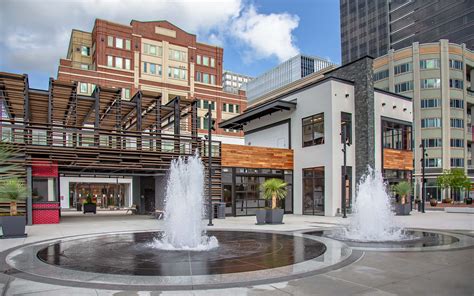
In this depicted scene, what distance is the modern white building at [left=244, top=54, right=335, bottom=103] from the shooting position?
14988 centimetres

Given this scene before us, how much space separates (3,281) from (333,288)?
613cm

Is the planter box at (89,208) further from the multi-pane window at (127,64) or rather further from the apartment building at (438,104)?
the apartment building at (438,104)

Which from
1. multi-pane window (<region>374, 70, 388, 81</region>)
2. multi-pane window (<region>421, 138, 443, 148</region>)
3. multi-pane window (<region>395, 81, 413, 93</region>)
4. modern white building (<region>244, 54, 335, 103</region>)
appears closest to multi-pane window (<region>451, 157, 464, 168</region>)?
multi-pane window (<region>421, 138, 443, 148</region>)

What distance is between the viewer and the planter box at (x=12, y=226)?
556 inches

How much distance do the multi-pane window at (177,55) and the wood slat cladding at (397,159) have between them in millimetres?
39338

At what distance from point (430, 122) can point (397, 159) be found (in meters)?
40.1

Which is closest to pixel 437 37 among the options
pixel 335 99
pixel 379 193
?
pixel 335 99

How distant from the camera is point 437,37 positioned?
8362 cm

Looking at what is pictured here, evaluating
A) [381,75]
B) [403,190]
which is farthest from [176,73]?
[403,190]

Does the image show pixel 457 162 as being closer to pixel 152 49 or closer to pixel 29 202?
pixel 152 49

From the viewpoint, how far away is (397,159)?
30672 millimetres

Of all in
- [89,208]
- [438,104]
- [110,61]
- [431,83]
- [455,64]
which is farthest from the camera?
[455,64]

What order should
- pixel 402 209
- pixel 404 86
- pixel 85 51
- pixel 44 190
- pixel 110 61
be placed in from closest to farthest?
pixel 44 190 < pixel 402 209 < pixel 110 61 < pixel 85 51 < pixel 404 86

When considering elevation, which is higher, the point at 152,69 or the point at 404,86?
the point at 152,69
